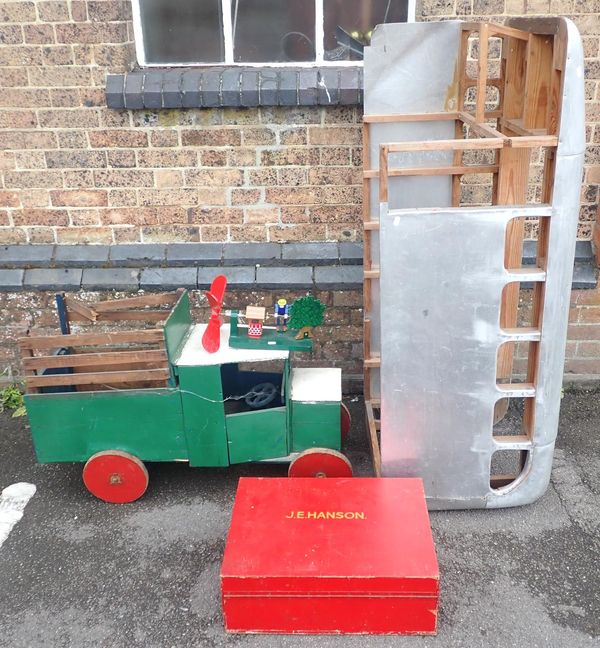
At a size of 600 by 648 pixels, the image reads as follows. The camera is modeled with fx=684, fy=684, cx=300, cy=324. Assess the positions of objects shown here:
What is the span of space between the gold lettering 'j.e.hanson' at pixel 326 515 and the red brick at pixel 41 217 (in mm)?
2701

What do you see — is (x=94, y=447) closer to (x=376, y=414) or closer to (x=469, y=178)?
(x=376, y=414)

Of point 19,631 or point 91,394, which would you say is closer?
point 19,631

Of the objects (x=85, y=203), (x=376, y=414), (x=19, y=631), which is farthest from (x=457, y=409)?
(x=85, y=203)

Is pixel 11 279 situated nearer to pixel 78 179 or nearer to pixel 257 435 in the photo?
pixel 78 179

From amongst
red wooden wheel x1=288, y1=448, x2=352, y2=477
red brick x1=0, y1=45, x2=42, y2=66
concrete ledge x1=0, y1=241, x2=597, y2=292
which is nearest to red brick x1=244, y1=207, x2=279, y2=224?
concrete ledge x1=0, y1=241, x2=597, y2=292

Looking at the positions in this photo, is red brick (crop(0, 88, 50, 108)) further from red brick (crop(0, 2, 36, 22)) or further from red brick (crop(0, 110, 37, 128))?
red brick (crop(0, 2, 36, 22))

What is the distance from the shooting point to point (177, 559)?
10.7 feet

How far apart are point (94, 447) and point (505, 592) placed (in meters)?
2.12

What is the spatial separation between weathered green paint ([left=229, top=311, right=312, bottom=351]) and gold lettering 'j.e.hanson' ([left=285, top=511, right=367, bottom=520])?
2.78ft

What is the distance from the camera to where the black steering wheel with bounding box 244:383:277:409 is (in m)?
3.72

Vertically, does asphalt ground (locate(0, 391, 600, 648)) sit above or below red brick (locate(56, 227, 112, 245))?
below

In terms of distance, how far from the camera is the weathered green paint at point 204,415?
3426mm

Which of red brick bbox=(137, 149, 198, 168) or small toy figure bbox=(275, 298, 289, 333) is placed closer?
small toy figure bbox=(275, 298, 289, 333)

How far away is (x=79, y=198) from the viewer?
4543mm
